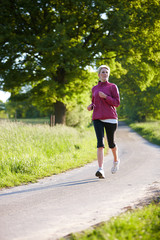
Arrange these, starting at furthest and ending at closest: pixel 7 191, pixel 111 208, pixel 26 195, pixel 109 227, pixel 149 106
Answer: pixel 149 106 < pixel 7 191 < pixel 26 195 < pixel 111 208 < pixel 109 227

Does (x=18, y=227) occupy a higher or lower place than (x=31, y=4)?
lower

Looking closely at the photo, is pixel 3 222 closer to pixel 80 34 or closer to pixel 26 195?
pixel 26 195

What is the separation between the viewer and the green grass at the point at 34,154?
5.95m

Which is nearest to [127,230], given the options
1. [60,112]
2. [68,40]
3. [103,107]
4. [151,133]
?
[103,107]

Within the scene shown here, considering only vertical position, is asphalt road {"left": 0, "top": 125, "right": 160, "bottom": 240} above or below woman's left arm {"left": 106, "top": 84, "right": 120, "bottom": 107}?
below

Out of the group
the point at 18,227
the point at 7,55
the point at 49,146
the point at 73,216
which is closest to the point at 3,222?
the point at 18,227

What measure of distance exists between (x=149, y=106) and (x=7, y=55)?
2691cm

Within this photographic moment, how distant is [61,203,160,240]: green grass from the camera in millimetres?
2387

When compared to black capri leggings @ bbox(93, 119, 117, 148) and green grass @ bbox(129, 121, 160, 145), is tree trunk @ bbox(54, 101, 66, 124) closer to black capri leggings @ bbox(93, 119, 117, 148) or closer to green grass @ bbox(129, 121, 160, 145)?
green grass @ bbox(129, 121, 160, 145)

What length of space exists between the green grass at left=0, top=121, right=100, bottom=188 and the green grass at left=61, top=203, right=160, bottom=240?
3.10 meters

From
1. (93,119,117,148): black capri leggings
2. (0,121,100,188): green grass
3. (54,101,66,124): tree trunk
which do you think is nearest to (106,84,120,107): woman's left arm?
(93,119,117,148): black capri leggings

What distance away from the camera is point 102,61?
634 inches

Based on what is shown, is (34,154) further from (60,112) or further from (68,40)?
(60,112)

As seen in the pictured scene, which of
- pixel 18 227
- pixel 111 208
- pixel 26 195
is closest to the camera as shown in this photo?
pixel 18 227
